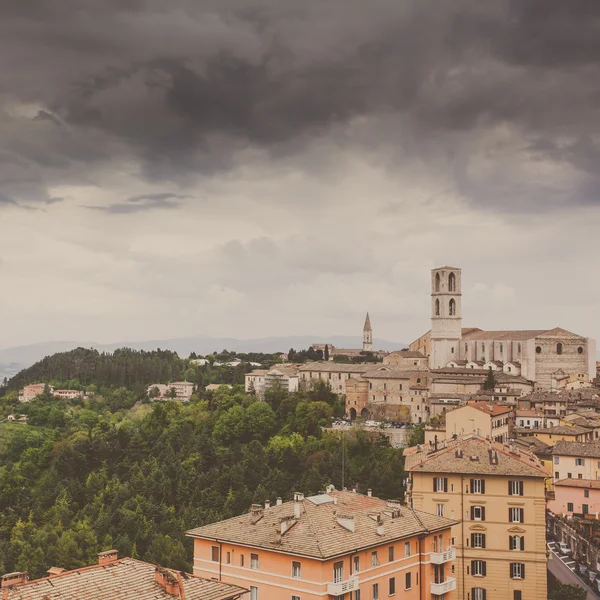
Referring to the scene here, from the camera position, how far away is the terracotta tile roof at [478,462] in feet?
114

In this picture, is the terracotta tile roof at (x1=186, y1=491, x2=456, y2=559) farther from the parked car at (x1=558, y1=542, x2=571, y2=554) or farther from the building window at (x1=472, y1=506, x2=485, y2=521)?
the parked car at (x1=558, y1=542, x2=571, y2=554)

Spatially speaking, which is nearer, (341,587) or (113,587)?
(113,587)

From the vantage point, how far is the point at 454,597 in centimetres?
3422

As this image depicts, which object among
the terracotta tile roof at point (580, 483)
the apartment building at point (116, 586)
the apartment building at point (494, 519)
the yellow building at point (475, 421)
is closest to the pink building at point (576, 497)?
the terracotta tile roof at point (580, 483)

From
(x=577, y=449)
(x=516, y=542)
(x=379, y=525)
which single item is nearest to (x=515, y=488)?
(x=516, y=542)

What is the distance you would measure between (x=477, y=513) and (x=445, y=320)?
62525mm

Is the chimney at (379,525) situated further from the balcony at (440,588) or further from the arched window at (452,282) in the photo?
the arched window at (452,282)

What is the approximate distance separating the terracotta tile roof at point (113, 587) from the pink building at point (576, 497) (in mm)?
37075

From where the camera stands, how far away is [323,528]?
88.0 feet

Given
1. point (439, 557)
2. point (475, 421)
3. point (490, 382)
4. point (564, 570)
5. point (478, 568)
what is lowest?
point (564, 570)

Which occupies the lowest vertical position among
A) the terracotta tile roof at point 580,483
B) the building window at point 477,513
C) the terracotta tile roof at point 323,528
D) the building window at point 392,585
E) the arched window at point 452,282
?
the building window at point 392,585

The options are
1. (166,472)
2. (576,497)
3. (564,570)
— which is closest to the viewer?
(564,570)

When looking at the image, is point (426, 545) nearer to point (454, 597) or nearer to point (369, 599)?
point (369, 599)

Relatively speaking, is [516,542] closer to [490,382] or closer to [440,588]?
[440,588]
